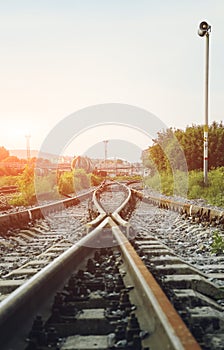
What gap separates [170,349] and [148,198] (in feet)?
47.6

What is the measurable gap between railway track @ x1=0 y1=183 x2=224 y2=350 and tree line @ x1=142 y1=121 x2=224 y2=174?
17679mm

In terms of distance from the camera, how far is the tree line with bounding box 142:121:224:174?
2127 centimetres

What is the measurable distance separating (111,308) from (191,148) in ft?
64.4

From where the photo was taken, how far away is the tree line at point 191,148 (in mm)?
21266

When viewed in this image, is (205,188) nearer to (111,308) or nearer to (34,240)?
(34,240)

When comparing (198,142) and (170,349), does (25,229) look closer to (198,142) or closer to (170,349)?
(170,349)

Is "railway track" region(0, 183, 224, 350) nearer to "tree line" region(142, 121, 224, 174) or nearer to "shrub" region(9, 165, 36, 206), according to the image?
"shrub" region(9, 165, 36, 206)

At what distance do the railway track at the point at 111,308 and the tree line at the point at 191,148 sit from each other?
17679 millimetres

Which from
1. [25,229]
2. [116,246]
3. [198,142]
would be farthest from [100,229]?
[198,142]

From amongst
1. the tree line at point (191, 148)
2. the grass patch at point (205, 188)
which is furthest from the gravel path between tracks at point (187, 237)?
the tree line at point (191, 148)

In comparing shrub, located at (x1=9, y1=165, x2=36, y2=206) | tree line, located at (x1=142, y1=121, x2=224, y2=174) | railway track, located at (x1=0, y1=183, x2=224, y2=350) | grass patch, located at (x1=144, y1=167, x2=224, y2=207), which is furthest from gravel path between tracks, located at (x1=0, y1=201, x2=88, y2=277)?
tree line, located at (x1=142, y1=121, x2=224, y2=174)

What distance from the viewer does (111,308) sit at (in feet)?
9.14

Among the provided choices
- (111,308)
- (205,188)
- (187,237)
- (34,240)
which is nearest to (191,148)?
(205,188)

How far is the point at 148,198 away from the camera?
16266 millimetres
